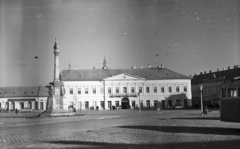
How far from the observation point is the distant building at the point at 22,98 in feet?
258

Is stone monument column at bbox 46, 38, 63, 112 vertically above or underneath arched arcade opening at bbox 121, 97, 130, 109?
above

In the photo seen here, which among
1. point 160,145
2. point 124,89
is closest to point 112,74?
point 124,89

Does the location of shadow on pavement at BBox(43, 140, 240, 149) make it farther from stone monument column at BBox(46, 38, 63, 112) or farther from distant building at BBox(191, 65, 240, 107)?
distant building at BBox(191, 65, 240, 107)

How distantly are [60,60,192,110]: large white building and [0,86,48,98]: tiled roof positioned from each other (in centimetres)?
1177

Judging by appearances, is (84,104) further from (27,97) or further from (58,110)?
(58,110)

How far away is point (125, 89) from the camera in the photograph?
73938 millimetres

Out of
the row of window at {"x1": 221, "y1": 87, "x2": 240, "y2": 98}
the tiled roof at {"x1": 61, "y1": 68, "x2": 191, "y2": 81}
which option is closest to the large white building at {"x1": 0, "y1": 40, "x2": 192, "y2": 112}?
the tiled roof at {"x1": 61, "y1": 68, "x2": 191, "y2": 81}

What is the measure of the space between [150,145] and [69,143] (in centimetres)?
294

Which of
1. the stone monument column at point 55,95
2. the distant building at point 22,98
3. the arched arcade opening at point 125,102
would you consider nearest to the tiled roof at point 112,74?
the arched arcade opening at point 125,102

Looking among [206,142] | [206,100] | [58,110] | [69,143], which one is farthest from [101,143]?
[206,100]

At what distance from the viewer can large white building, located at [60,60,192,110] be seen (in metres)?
72.6

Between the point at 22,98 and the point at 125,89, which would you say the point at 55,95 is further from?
the point at 22,98

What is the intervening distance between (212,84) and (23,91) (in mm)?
48095

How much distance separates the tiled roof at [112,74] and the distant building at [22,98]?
11.6 meters
